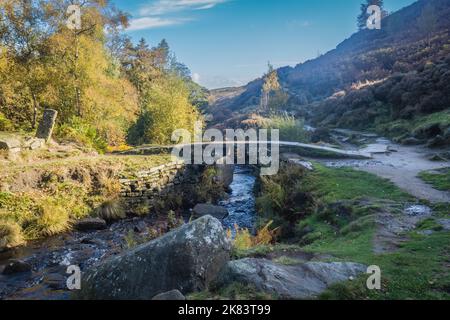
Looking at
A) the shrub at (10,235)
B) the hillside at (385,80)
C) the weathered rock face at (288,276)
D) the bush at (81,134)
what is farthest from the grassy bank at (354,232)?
the bush at (81,134)

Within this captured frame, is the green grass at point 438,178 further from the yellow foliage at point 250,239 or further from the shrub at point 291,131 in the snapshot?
the shrub at point 291,131

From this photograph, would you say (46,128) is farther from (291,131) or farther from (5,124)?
(291,131)

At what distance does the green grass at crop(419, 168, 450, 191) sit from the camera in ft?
30.4

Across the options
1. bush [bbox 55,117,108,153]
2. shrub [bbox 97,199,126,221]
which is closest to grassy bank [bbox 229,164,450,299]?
shrub [bbox 97,199,126,221]

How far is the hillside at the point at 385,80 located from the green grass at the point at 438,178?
6007mm

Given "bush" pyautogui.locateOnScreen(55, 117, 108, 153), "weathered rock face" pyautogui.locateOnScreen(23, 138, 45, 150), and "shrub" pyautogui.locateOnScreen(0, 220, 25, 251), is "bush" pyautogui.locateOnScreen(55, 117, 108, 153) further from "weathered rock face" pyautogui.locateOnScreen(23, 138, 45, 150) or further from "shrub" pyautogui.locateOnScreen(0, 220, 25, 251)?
"shrub" pyautogui.locateOnScreen(0, 220, 25, 251)

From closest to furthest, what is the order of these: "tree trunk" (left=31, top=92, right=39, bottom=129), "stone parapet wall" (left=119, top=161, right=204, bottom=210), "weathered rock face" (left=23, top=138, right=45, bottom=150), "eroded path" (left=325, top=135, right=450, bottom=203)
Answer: "eroded path" (left=325, top=135, right=450, bottom=203) < "weathered rock face" (left=23, top=138, right=45, bottom=150) < "stone parapet wall" (left=119, top=161, right=204, bottom=210) < "tree trunk" (left=31, top=92, right=39, bottom=129)

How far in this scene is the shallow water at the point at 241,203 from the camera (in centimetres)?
1214

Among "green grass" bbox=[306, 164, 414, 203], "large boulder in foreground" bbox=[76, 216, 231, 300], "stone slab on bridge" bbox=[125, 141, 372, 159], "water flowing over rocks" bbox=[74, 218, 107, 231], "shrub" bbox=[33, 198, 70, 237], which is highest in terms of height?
"stone slab on bridge" bbox=[125, 141, 372, 159]

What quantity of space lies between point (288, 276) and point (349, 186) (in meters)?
7.02

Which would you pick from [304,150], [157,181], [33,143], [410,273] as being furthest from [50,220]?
[304,150]

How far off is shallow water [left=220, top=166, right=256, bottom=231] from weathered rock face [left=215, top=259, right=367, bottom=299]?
573 centimetres

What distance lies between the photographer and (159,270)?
4902 mm

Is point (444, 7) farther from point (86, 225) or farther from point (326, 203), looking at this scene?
point (86, 225)
